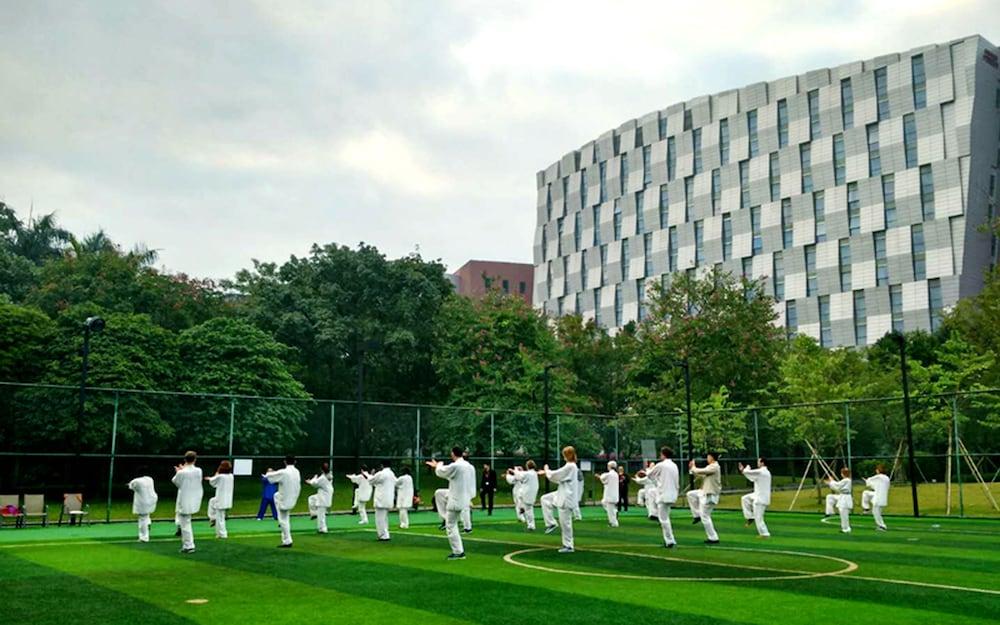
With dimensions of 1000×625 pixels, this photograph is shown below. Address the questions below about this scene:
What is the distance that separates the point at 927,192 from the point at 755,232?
19.0 metres

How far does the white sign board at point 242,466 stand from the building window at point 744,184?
76730 millimetres

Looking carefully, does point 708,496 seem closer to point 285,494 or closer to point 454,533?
point 454,533

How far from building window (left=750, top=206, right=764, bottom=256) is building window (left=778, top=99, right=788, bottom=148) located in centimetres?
738

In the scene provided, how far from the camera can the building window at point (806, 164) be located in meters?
91.8

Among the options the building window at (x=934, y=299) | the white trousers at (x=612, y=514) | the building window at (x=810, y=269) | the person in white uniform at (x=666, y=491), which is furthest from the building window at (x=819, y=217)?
the person in white uniform at (x=666, y=491)

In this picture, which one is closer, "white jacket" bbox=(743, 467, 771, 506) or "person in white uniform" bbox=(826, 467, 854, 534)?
"white jacket" bbox=(743, 467, 771, 506)

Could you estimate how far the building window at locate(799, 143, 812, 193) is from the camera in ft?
301

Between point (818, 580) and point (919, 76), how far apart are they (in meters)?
81.1

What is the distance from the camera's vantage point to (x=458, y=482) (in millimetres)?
18469

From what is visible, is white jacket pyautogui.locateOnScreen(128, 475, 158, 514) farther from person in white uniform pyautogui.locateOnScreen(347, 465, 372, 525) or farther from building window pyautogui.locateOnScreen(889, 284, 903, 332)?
building window pyautogui.locateOnScreen(889, 284, 903, 332)

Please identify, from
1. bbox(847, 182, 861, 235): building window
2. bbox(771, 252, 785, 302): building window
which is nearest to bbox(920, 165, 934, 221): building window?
bbox(847, 182, 861, 235): building window

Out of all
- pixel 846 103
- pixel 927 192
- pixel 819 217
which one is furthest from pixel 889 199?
pixel 846 103

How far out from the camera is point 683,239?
4053 inches

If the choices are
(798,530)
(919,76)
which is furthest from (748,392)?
(919,76)
